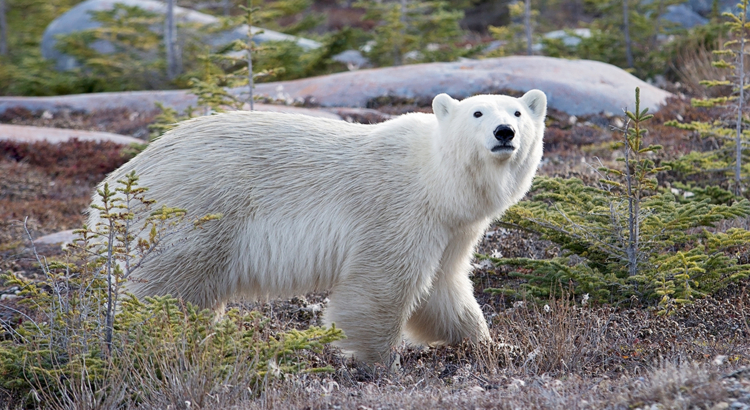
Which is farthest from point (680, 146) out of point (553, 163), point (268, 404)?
point (268, 404)

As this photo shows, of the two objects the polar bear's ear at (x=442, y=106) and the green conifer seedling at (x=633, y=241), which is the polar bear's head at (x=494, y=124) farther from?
the green conifer seedling at (x=633, y=241)

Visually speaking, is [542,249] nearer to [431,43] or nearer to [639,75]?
[639,75]

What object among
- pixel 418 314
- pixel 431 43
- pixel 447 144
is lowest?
pixel 418 314

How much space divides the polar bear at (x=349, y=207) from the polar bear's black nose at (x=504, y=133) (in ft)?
0.40

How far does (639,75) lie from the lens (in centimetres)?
1456

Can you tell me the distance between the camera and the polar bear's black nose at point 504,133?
4422 mm

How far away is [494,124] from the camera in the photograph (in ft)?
14.7

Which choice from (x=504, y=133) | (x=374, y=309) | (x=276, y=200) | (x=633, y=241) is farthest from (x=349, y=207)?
(x=633, y=241)

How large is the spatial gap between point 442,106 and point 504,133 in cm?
59

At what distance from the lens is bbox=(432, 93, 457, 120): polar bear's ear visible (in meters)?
4.84

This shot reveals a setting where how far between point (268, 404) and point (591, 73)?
405 inches

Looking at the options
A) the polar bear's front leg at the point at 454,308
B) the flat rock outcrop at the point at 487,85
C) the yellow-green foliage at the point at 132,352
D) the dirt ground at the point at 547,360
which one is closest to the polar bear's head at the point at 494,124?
the dirt ground at the point at 547,360

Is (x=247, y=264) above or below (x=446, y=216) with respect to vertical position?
below

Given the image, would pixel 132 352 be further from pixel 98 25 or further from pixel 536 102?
pixel 98 25
